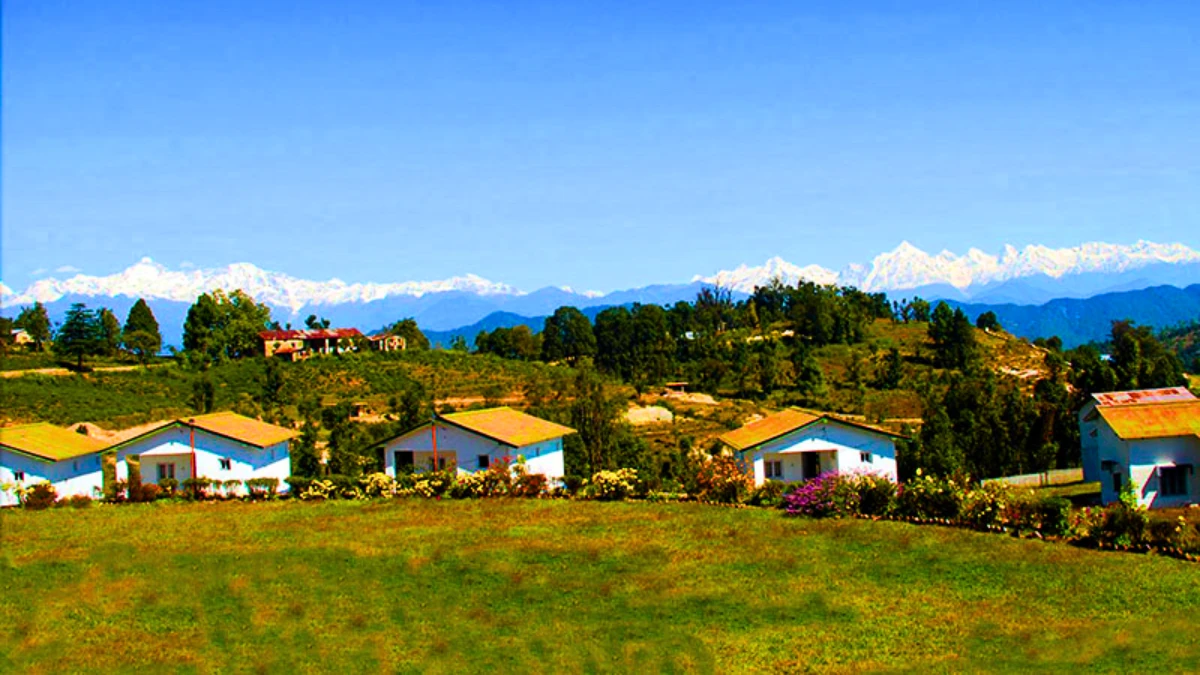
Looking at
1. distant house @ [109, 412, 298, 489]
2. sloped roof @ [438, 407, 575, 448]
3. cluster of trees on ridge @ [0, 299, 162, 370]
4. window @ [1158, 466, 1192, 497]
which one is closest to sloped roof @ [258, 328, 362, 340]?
cluster of trees on ridge @ [0, 299, 162, 370]

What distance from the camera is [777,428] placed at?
119ft

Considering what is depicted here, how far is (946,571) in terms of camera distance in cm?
2064

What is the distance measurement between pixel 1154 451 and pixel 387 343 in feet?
294

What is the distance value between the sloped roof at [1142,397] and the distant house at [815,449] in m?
7.23

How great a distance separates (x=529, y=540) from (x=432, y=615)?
17.2 feet

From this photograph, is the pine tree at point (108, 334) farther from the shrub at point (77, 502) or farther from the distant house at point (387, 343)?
the shrub at point (77, 502)

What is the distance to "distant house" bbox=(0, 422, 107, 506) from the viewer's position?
1319 inches

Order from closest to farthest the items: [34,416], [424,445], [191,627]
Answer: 1. [191,627]
2. [424,445]
3. [34,416]

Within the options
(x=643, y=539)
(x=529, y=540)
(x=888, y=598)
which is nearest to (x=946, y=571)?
(x=888, y=598)

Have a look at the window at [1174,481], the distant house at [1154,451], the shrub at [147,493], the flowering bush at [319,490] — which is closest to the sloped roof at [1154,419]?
the distant house at [1154,451]

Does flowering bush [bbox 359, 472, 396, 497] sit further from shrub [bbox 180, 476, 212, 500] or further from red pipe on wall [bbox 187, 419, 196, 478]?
red pipe on wall [bbox 187, 419, 196, 478]

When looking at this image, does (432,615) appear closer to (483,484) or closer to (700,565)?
(700,565)

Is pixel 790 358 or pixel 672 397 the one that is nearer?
pixel 672 397

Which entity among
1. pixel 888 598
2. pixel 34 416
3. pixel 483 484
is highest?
pixel 34 416
